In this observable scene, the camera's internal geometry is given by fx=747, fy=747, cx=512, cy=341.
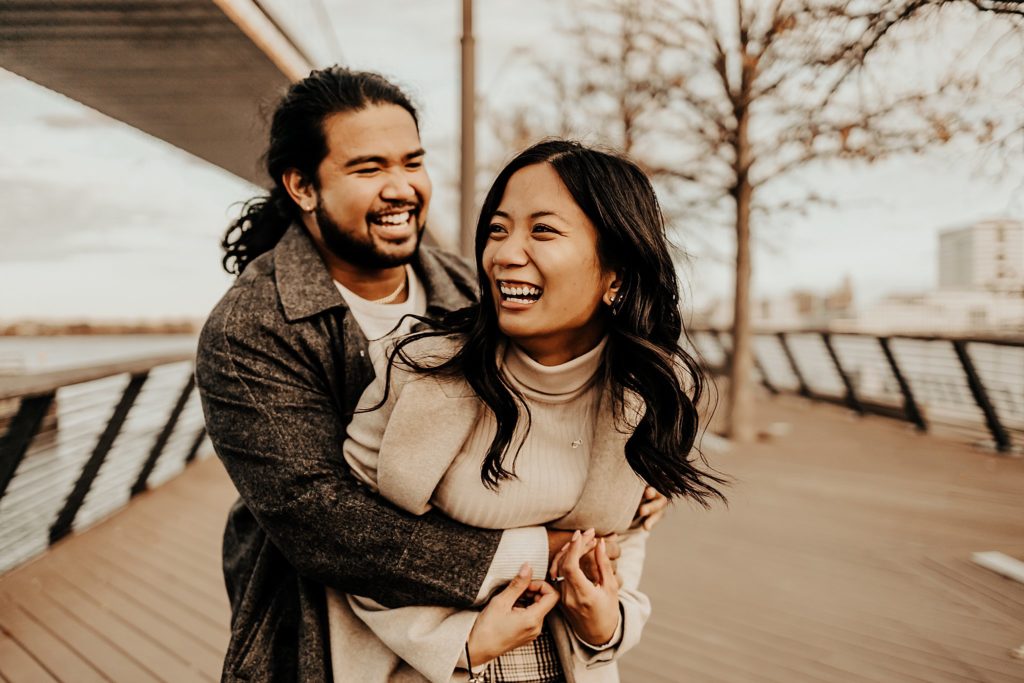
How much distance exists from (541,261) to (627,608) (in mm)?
734

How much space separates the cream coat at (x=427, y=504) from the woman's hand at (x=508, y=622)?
30 millimetres

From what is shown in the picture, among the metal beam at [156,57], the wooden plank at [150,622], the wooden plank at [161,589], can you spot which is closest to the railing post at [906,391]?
the metal beam at [156,57]

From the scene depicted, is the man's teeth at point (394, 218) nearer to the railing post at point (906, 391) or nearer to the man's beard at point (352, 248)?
the man's beard at point (352, 248)

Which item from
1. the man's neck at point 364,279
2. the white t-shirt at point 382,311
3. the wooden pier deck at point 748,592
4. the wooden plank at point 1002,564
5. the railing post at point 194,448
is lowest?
the wooden pier deck at point 748,592

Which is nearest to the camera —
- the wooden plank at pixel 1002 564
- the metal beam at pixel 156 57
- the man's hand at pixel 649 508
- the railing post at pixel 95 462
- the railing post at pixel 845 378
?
the man's hand at pixel 649 508

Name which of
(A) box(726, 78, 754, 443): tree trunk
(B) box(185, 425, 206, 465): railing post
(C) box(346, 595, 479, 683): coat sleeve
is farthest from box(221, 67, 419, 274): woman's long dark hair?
(A) box(726, 78, 754, 443): tree trunk

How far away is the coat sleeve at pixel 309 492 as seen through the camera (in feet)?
4.74

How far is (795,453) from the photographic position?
8.59 m

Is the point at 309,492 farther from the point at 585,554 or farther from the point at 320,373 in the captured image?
the point at 585,554

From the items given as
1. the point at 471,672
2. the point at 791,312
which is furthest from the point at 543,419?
the point at 791,312

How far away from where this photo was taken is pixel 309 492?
1.48 metres

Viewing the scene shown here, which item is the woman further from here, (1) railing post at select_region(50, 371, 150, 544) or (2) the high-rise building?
(1) railing post at select_region(50, 371, 150, 544)

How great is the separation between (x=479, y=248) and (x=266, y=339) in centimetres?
52

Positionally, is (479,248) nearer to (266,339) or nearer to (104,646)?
(266,339)
